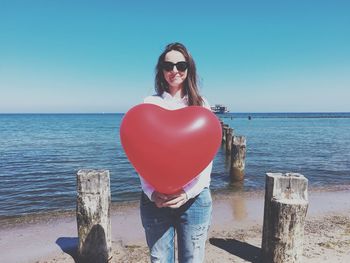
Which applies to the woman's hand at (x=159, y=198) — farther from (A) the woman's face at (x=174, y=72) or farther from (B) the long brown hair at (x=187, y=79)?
(A) the woman's face at (x=174, y=72)

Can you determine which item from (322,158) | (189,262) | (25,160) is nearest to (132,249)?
(189,262)

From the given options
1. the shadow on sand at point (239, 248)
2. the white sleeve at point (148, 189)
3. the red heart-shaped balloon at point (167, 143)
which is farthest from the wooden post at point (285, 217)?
the white sleeve at point (148, 189)

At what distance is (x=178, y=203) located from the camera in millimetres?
2258

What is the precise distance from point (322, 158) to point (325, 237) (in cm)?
1347

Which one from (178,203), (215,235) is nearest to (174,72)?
(178,203)

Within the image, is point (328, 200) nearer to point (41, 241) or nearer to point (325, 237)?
point (325, 237)

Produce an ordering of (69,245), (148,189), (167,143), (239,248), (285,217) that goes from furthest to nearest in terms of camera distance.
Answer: (69,245), (239,248), (285,217), (148,189), (167,143)

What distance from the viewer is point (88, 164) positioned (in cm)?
1641

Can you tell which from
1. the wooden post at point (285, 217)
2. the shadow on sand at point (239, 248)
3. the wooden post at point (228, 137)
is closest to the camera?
the wooden post at point (285, 217)

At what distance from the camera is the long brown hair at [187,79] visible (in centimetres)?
252

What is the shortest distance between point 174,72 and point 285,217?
9.32 feet

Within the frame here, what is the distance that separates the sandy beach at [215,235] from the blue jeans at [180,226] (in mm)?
2840

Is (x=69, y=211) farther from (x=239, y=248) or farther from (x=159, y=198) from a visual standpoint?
(x=159, y=198)

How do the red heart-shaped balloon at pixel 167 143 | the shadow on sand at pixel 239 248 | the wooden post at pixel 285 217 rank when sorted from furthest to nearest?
1. the shadow on sand at pixel 239 248
2. the wooden post at pixel 285 217
3. the red heart-shaped balloon at pixel 167 143
